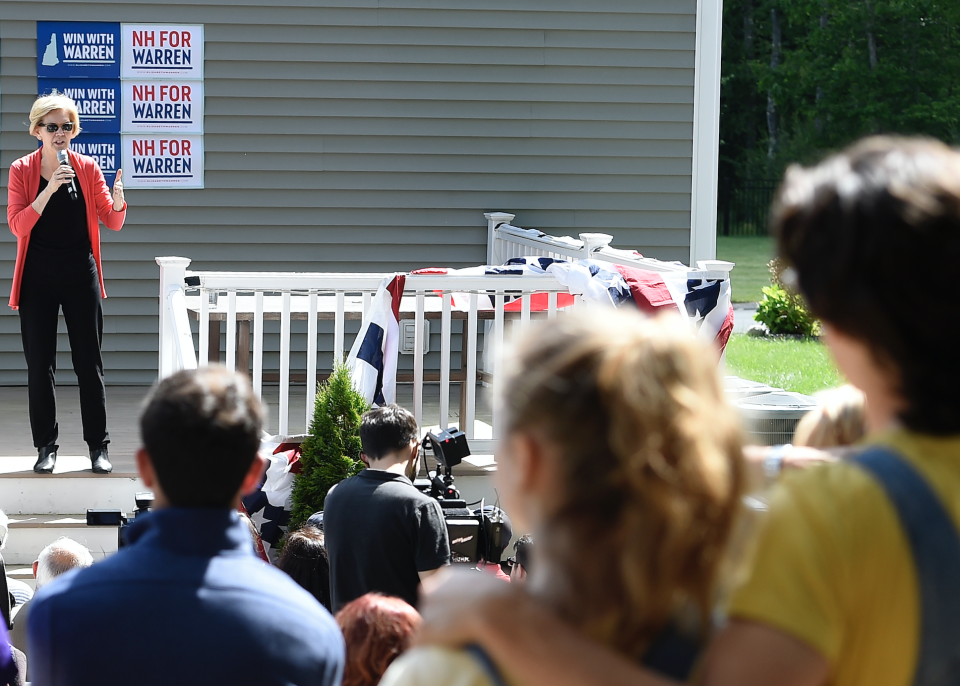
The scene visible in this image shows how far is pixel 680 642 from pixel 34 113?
4553mm

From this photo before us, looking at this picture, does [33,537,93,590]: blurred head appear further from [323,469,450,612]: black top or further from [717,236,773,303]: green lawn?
[717,236,773,303]: green lawn

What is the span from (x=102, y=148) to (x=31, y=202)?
2300mm

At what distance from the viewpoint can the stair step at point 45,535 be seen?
187 inches

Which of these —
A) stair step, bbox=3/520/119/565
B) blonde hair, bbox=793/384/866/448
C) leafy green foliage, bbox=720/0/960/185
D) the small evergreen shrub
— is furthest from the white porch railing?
leafy green foliage, bbox=720/0/960/185

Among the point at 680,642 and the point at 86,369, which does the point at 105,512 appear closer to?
the point at 86,369

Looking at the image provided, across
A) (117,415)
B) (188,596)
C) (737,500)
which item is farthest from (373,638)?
(117,415)

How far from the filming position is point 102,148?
22.8 feet

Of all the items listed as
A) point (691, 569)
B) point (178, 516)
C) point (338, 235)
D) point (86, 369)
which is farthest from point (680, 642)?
point (338, 235)

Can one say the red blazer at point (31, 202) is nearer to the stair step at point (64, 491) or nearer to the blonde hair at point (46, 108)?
the blonde hair at point (46, 108)

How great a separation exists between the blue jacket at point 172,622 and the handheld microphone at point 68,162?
12.1 feet

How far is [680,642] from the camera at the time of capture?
37.6 inches

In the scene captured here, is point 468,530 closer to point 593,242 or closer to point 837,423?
point 837,423

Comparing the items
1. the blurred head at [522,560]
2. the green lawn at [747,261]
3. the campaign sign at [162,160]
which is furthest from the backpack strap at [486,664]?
the green lawn at [747,261]

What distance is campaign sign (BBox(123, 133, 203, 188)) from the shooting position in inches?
275
